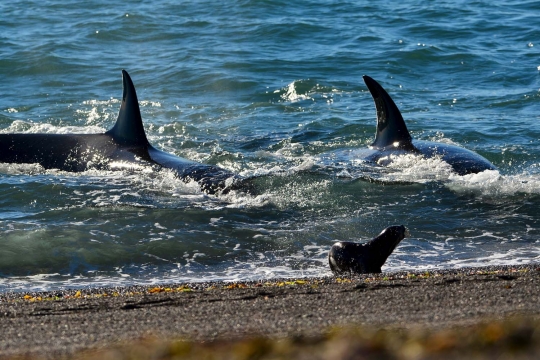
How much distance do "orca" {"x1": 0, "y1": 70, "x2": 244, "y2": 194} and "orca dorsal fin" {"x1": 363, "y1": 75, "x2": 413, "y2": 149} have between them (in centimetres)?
237

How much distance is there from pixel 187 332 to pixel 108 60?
18.9 m

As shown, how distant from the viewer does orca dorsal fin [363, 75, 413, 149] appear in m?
12.7

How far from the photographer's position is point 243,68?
21438 mm

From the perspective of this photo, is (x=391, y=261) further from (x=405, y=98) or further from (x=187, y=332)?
(x=405, y=98)

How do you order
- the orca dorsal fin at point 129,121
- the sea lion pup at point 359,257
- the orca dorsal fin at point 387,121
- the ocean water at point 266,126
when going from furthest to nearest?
the orca dorsal fin at point 387,121 → the orca dorsal fin at point 129,121 → the ocean water at point 266,126 → the sea lion pup at point 359,257

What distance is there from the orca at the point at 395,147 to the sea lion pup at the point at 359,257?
4.22m

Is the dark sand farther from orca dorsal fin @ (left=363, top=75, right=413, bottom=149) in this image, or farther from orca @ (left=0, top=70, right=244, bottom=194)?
orca dorsal fin @ (left=363, top=75, right=413, bottom=149)

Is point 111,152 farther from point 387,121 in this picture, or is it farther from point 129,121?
point 387,121

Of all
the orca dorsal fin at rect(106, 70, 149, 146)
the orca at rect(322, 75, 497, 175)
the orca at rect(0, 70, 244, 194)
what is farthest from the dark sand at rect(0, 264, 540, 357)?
the orca at rect(322, 75, 497, 175)

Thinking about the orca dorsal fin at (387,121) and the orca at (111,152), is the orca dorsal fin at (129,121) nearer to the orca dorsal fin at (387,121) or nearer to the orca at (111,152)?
the orca at (111,152)

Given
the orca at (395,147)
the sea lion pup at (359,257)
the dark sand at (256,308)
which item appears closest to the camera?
the dark sand at (256,308)

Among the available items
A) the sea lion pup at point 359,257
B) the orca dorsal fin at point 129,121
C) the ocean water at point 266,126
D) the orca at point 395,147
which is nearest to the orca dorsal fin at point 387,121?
the orca at point 395,147

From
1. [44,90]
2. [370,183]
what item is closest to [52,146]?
[370,183]

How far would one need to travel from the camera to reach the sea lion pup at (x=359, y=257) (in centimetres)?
800
